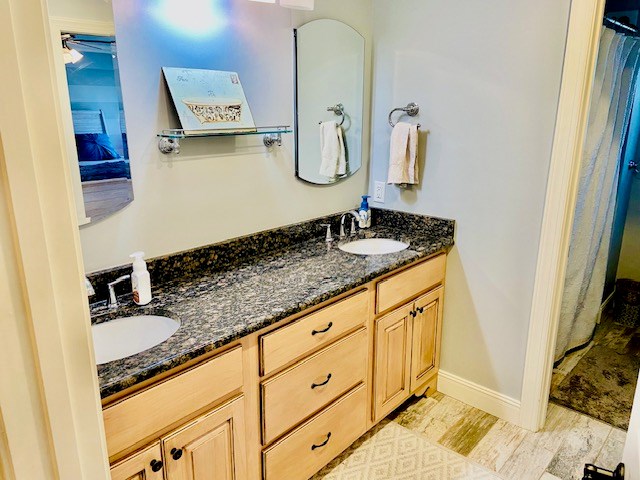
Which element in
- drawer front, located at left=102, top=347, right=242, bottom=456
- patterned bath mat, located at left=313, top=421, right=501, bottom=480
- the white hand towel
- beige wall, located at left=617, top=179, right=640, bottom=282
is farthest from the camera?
beige wall, located at left=617, top=179, right=640, bottom=282

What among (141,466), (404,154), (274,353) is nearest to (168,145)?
(274,353)

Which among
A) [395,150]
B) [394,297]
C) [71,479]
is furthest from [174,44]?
[71,479]

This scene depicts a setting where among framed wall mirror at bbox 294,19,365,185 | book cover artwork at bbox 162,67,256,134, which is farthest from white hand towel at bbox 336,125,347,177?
book cover artwork at bbox 162,67,256,134

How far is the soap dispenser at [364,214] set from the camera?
253cm

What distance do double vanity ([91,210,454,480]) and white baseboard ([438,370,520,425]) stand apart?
0.10m

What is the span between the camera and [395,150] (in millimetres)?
2365

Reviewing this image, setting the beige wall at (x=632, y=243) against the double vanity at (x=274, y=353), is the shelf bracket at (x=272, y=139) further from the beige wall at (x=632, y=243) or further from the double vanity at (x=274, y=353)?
the beige wall at (x=632, y=243)

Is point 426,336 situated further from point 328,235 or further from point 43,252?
point 43,252

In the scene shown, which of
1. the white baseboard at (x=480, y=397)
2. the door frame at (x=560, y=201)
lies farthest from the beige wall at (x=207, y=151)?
the white baseboard at (x=480, y=397)

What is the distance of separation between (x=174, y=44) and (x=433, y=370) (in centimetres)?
195

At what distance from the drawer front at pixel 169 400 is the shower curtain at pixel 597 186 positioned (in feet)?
7.10

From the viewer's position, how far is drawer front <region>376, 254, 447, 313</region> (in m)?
1.99

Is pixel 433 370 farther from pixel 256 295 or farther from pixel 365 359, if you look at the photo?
pixel 256 295

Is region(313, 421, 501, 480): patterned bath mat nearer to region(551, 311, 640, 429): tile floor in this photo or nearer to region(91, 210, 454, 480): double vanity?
region(91, 210, 454, 480): double vanity
